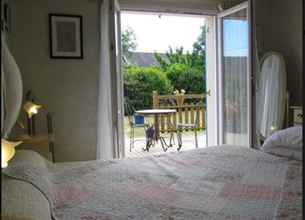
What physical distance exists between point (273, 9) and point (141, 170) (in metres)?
3.44

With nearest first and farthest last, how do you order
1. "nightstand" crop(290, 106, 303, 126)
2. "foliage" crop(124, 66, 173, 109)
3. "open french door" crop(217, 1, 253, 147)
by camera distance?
"nightstand" crop(290, 106, 303, 126) < "open french door" crop(217, 1, 253, 147) < "foliage" crop(124, 66, 173, 109)

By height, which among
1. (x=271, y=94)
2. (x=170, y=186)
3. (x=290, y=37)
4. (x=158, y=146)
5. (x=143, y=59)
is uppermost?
(x=143, y=59)

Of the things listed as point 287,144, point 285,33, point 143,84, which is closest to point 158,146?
point 143,84

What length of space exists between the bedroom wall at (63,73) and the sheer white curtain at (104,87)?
10 cm

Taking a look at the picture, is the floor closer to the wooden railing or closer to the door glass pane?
the wooden railing

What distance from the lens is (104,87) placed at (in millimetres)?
3707

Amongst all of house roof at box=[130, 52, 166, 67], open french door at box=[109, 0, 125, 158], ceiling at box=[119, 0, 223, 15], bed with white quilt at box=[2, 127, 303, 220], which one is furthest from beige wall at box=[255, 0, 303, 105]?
house roof at box=[130, 52, 166, 67]

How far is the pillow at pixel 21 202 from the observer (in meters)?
1.14

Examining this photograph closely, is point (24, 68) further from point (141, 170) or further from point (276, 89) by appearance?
point (276, 89)

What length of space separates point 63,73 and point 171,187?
2285 millimetres

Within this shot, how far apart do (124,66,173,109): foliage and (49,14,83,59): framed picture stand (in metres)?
4.54

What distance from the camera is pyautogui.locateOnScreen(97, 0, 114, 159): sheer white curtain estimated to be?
12.1 ft

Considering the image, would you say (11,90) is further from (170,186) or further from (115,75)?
(115,75)

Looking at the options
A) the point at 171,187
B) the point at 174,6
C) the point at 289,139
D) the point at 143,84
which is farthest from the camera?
the point at 143,84
